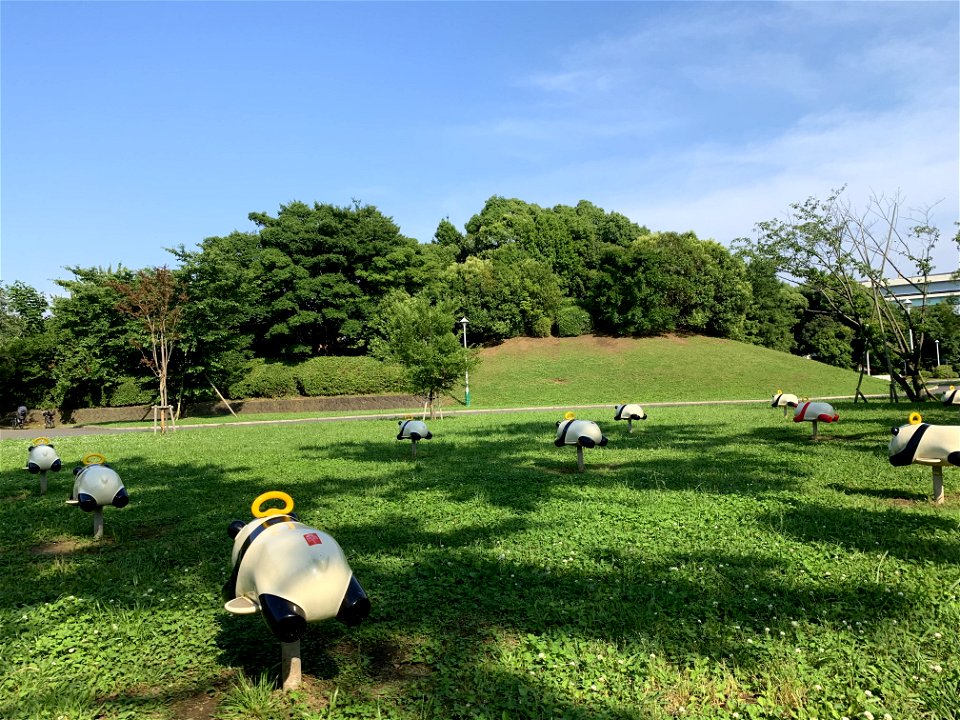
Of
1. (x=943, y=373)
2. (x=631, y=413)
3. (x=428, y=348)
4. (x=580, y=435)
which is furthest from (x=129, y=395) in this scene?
(x=943, y=373)

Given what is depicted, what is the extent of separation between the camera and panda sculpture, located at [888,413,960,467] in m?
5.88

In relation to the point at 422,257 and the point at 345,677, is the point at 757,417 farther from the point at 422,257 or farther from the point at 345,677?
the point at 422,257

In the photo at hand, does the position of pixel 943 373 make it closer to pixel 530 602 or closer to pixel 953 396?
pixel 953 396

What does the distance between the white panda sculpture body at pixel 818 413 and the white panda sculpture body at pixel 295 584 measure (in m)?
10.8

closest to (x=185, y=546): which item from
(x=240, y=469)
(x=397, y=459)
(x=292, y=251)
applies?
(x=240, y=469)

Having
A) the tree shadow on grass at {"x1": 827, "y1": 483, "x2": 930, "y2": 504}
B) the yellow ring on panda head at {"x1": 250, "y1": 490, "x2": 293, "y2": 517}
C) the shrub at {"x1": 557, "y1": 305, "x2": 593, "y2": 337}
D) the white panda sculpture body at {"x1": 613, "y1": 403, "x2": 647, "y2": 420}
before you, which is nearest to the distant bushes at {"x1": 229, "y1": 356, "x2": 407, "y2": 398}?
the shrub at {"x1": 557, "y1": 305, "x2": 593, "y2": 337}

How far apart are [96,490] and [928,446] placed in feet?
27.5

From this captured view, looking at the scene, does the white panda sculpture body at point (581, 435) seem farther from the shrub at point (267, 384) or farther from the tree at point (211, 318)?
the shrub at point (267, 384)

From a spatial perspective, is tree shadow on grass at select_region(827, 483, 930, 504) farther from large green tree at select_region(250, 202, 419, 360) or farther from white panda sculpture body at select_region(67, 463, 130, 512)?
large green tree at select_region(250, 202, 419, 360)

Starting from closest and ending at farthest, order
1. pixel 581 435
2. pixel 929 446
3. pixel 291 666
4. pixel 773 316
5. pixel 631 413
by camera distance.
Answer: pixel 291 666 < pixel 929 446 < pixel 581 435 < pixel 631 413 < pixel 773 316

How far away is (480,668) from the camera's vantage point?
326cm

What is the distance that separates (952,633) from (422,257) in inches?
1704

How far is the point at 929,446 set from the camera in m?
6.01

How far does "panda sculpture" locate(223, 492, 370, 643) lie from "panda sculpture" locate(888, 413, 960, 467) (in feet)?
19.6
